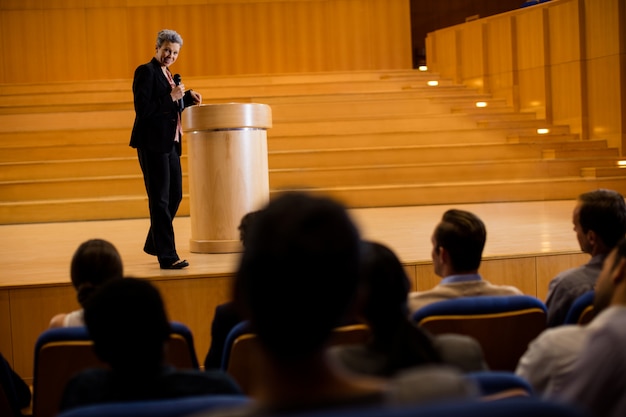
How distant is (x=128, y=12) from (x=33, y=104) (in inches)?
118

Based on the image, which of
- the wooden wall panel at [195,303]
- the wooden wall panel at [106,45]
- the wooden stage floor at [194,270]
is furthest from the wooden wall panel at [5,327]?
the wooden wall panel at [106,45]

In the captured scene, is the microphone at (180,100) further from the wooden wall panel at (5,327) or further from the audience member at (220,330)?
the audience member at (220,330)

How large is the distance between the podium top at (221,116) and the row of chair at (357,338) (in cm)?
236

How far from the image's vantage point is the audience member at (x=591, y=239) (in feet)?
8.56

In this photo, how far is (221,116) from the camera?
15.0ft

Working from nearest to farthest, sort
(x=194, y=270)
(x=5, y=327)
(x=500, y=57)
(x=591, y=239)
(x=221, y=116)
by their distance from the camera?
(x=591, y=239), (x=5, y=327), (x=194, y=270), (x=221, y=116), (x=500, y=57)

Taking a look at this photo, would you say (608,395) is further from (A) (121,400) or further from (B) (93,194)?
(B) (93,194)

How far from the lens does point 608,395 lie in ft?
4.17

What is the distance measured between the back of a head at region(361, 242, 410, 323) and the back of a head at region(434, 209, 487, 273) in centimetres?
86

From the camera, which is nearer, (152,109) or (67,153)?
(152,109)

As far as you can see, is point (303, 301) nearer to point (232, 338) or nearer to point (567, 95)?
point (232, 338)

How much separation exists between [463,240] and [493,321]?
320mm

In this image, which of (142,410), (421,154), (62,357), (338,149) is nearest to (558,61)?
(421,154)

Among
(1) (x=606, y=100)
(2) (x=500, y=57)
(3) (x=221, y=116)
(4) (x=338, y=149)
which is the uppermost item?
(2) (x=500, y=57)
